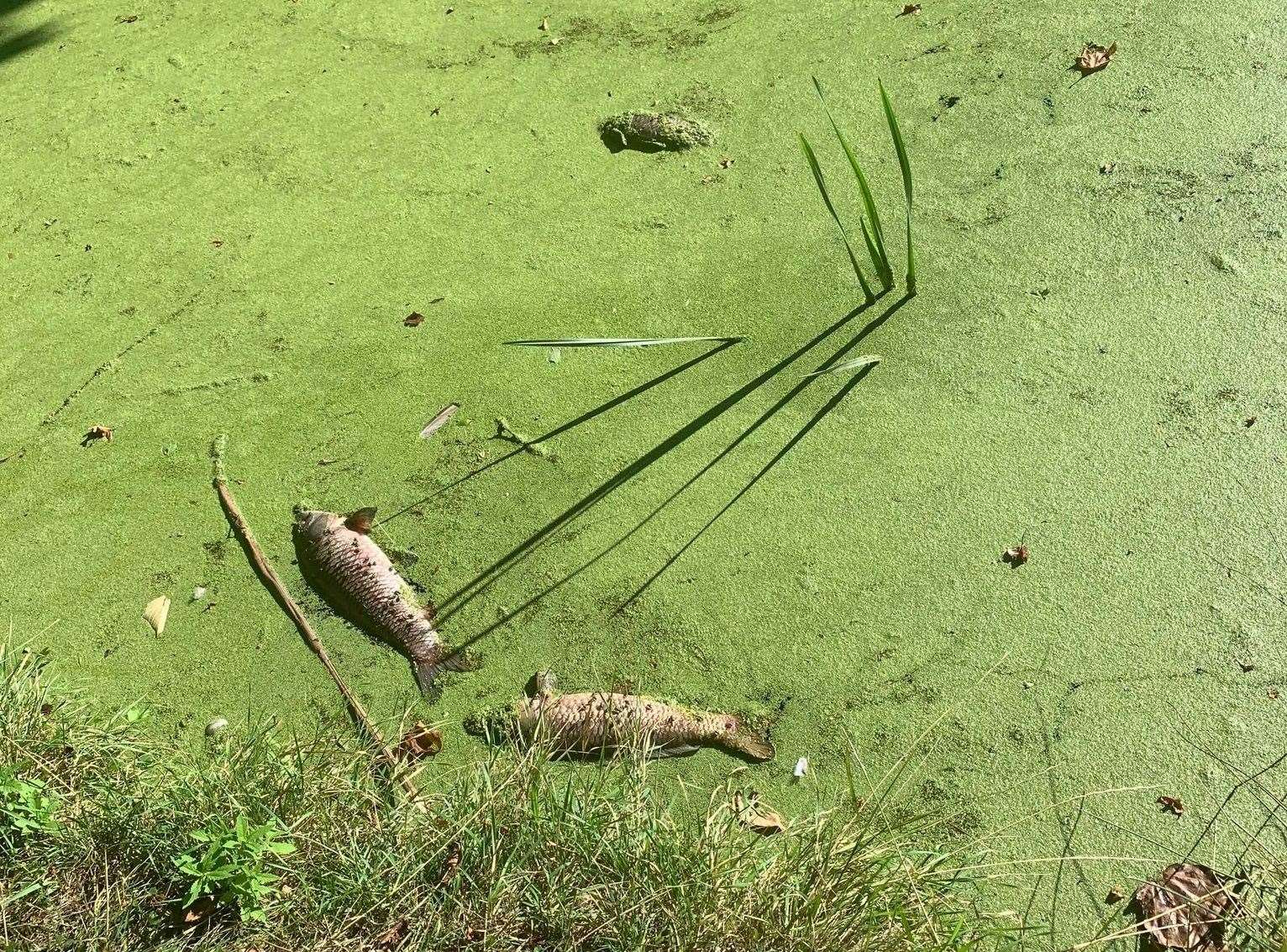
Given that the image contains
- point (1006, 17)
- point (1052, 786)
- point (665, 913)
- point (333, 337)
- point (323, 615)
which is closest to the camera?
point (665, 913)

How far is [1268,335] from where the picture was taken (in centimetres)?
177

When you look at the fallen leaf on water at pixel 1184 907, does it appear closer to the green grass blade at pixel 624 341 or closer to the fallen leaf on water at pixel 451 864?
the fallen leaf on water at pixel 451 864

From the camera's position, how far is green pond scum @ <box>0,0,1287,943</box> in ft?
4.94

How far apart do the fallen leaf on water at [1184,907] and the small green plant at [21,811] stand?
1.26m

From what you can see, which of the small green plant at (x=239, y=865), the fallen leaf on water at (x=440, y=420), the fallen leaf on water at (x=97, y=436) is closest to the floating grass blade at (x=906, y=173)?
the fallen leaf on water at (x=440, y=420)

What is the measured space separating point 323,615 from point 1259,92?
1.86 metres

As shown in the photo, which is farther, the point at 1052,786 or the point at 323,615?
the point at 323,615

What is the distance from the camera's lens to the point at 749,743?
1.49 meters

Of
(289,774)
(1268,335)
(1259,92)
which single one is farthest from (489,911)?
(1259,92)

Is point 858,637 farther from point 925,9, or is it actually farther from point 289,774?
point 925,9

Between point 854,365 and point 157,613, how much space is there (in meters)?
1.13

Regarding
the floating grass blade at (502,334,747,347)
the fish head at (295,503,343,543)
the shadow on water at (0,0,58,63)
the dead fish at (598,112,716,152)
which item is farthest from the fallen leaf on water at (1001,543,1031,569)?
the shadow on water at (0,0,58,63)

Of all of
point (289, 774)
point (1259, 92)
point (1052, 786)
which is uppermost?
point (1259, 92)

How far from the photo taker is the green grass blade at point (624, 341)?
182cm
